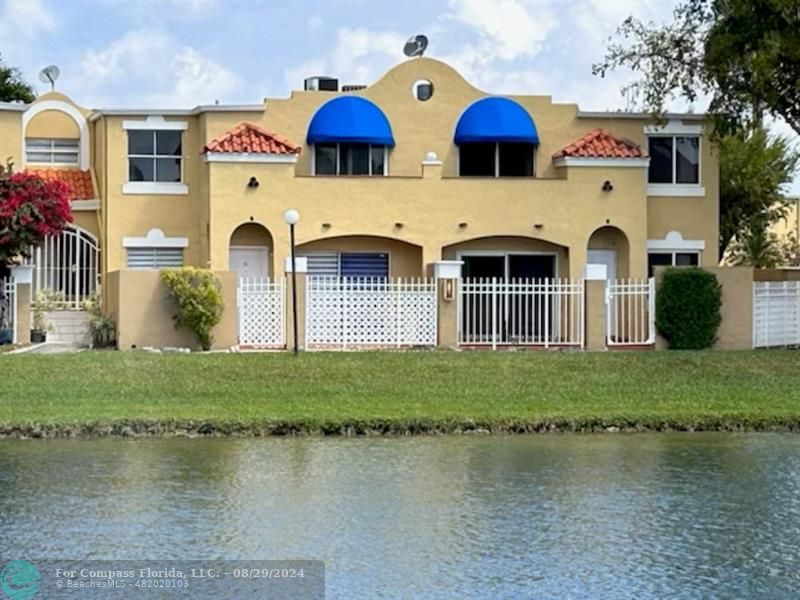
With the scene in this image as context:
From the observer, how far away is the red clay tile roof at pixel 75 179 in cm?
3347

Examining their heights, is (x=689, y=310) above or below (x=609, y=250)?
below

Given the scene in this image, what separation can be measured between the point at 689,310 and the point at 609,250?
5.27 m

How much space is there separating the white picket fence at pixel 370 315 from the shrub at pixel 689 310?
4762mm

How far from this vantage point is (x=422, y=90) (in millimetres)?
33750

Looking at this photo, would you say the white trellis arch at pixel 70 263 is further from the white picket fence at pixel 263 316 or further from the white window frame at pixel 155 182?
the white picket fence at pixel 263 316

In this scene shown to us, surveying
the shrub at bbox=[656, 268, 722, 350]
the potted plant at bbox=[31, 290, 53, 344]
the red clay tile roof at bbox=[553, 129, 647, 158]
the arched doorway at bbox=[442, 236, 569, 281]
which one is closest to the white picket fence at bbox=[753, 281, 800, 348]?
the shrub at bbox=[656, 268, 722, 350]

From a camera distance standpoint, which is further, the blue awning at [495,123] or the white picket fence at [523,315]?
the blue awning at [495,123]

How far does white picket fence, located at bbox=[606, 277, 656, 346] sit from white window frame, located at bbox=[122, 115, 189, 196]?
405 inches

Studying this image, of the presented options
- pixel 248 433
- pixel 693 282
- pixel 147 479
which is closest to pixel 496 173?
pixel 693 282

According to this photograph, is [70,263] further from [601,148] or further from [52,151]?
[601,148]

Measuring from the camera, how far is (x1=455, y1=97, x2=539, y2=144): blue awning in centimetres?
3319

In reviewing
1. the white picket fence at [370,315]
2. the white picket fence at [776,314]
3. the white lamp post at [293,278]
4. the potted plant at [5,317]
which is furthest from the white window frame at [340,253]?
the white picket fence at [776,314]

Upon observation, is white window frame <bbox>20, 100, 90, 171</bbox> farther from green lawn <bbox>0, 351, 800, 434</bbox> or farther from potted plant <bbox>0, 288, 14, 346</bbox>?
green lawn <bbox>0, 351, 800, 434</bbox>

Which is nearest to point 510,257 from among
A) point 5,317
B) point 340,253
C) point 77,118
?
point 340,253
